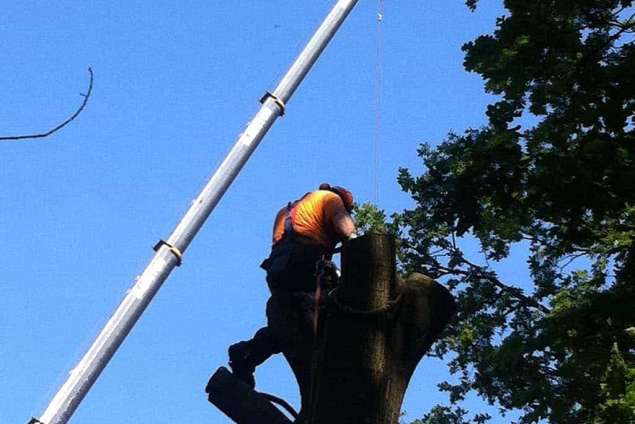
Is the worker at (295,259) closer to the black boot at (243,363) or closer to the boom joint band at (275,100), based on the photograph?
the black boot at (243,363)

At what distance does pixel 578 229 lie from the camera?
22.7ft

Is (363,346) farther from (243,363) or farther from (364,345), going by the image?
(243,363)

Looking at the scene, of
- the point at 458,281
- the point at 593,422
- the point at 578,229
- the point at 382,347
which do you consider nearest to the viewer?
the point at 382,347

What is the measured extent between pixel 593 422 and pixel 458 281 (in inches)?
361

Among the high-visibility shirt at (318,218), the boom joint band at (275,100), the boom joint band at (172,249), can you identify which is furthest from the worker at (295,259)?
the boom joint band at (275,100)

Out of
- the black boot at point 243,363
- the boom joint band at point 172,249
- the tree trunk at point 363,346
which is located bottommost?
the tree trunk at point 363,346

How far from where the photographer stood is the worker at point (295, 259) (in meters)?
5.31

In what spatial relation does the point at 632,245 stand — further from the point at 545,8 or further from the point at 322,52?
the point at 322,52

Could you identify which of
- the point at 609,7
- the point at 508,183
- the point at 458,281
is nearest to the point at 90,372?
the point at 508,183

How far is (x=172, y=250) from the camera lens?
5.96m

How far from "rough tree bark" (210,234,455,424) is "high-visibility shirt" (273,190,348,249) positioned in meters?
1.14

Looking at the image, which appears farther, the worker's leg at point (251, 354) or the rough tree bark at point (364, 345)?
the worker's leg at point (251, 354)

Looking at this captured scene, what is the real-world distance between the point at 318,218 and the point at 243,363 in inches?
37.7

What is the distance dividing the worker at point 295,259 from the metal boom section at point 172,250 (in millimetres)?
550
